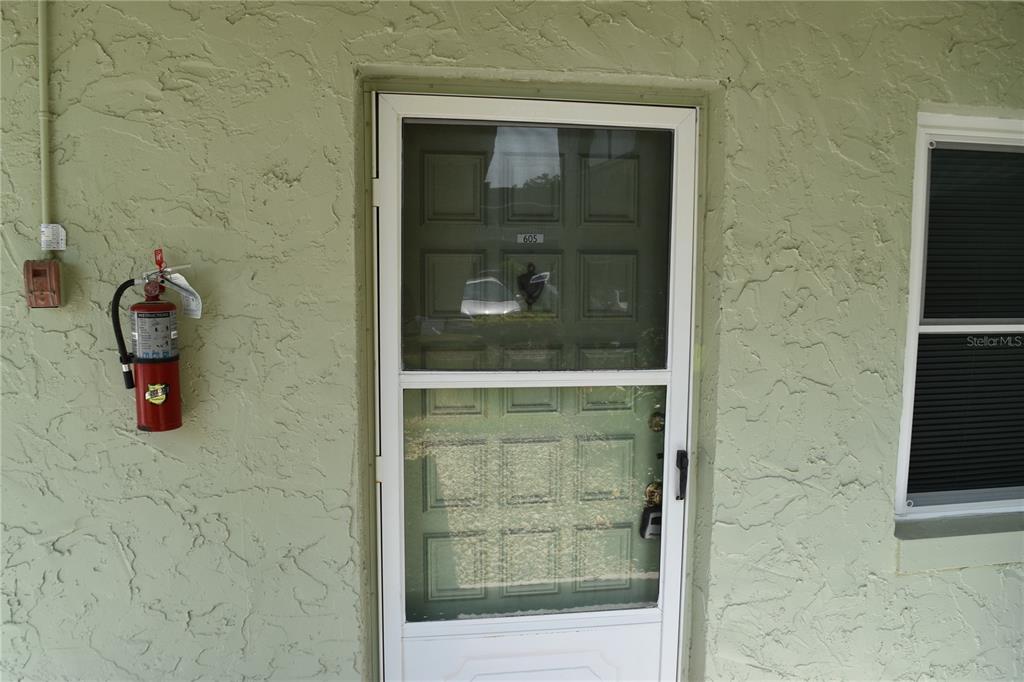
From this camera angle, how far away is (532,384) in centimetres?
229

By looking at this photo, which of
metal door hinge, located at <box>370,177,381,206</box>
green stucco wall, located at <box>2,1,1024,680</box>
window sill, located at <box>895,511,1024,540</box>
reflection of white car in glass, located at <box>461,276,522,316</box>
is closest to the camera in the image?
green stucco wall, located at <box>2,1,1024,680</box>

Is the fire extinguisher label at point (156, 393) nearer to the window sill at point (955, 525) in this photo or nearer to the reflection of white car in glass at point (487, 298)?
the reflection of white car in glass at point (487, 298)

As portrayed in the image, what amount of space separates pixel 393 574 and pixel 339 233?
4.23 ft

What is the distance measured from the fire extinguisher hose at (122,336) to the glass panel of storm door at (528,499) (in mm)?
912

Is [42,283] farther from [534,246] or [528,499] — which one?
[528,499]

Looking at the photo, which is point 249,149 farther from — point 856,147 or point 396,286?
point 856,147

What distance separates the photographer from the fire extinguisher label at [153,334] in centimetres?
188

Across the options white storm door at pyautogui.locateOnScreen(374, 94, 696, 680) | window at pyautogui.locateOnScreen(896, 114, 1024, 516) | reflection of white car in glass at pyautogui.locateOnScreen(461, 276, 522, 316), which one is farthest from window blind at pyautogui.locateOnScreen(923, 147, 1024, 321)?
reflection of white car in glass at pyautogui.locateOnScreen(461, 276, 522, 316)

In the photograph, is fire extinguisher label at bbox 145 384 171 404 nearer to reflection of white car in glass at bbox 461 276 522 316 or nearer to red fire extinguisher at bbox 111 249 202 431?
red fire extinguisher at bbox 111 249 202 431

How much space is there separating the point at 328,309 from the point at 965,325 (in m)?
2.56

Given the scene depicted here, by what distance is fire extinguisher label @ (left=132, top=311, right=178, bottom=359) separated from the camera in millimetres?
1875

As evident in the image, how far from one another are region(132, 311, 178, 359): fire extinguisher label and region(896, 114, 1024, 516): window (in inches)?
108

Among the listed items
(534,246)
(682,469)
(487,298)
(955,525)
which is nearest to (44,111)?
(487,298)

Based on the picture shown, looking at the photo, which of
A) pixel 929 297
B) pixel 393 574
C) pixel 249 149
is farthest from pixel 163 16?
pixel 929 297
